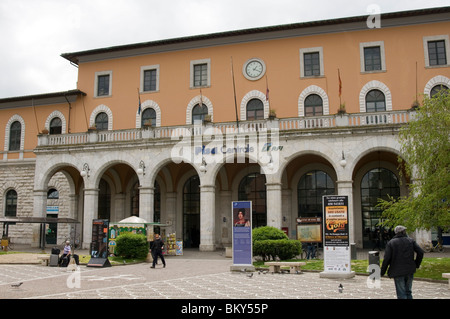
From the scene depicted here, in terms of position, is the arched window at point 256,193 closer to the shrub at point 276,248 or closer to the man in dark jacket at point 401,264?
the shrub at point 276,248

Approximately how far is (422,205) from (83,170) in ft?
70.4

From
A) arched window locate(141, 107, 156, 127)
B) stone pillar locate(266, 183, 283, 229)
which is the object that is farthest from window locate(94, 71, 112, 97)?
stone pillar locate(266, 183, 283, 229)

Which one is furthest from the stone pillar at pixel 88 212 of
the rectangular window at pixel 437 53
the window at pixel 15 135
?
the rectangular window at pixel 437 53

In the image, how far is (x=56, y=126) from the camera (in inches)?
1443

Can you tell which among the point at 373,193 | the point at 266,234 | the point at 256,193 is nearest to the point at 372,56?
the point at 373,193

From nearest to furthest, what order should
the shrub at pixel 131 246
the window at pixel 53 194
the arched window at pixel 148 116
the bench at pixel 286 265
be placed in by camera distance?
the bench at pixel 286 265 < the shrub at pixel 131 246 < the arched window at pixel 148 116 < the window at pixel 53 194

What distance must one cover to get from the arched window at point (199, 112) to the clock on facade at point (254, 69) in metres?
3.65

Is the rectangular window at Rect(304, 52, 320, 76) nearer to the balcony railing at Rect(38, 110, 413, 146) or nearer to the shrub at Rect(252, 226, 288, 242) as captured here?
the balcony railing at Rect(38, 110, 413, 146)

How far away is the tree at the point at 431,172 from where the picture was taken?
16234 mm

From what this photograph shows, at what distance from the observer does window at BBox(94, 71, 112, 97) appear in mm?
35531

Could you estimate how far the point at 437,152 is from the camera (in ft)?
56.1

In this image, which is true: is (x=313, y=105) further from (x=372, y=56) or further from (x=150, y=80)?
(x=150, y=80)

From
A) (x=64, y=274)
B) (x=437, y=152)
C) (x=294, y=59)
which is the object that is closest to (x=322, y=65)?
(x=294, y=59)
